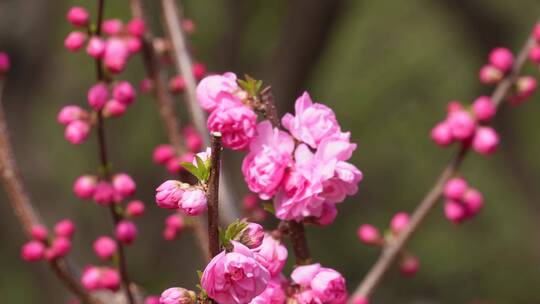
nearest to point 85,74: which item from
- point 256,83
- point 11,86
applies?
point 11,86

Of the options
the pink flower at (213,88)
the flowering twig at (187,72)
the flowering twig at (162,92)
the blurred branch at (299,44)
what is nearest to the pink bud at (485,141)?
the flowering twig at (187,72)

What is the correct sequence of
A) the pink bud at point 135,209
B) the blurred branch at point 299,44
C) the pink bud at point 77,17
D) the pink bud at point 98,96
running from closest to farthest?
the pink bud at point 98,96
the pink bud at point 77,17
the pink bud at point 135,209
the blurred branch at point 299,44

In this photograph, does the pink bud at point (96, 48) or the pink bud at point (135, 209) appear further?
the pink bud at point (135, 209)

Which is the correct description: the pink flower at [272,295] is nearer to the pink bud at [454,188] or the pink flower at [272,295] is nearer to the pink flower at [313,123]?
the pink flower at [313,123]

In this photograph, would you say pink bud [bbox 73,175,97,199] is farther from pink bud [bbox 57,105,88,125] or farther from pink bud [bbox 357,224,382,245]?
pink bud [bbox 357,224,382,245]

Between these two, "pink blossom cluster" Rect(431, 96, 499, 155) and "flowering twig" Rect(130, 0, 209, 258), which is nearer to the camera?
"pink blossom cluster" Rect(431, 96, 499, 155)

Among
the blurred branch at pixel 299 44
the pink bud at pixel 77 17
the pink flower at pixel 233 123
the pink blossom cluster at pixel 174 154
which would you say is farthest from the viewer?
the blurred branch at pixel 299 44

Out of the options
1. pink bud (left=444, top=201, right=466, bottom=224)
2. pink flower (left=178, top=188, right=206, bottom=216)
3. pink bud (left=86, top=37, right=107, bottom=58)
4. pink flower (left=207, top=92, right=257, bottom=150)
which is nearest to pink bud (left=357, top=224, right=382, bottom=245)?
pink bud (left=444, top=201, right=466, bottom=224)
